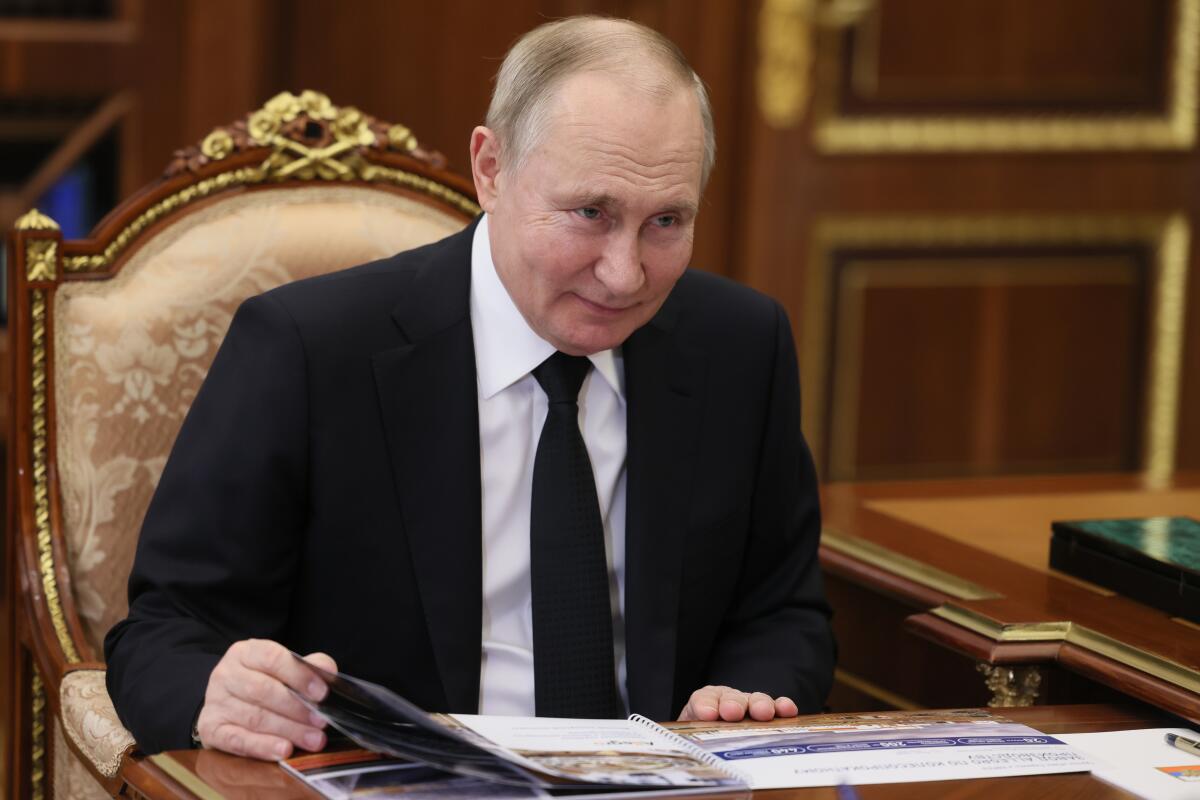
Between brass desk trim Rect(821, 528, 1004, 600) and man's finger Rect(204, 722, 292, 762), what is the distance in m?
0.77

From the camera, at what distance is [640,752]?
1.29 meters

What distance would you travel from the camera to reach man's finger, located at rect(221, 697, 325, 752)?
51.0 inches

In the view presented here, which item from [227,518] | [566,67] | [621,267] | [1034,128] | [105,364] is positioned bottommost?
[227,518]

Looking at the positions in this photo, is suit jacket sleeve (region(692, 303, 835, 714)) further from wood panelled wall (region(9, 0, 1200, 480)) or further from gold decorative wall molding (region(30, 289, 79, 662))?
wood panelled wall (region(9, 0, 1200, 480))

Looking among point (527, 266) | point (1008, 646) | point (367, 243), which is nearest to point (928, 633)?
point (1008, 646)

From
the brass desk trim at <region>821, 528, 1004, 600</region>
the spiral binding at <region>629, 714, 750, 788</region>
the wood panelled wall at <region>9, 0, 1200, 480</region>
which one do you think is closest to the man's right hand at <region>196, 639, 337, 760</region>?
the spiral binding at <region>629, 714, 750, 788</region>

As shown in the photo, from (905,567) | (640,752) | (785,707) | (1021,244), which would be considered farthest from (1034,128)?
(640,752)

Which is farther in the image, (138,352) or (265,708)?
(138,352)

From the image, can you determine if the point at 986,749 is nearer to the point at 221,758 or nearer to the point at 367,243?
the point at 221,758

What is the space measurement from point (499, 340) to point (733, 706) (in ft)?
1.51

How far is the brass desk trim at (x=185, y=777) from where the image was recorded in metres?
1.22

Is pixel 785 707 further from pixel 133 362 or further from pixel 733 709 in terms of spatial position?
pixel 133 362

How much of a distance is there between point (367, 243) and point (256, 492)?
19.9 inches

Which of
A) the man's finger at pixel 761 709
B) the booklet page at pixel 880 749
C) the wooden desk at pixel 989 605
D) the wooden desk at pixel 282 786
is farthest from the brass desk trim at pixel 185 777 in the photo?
the wooden desk at pixel 989 605
